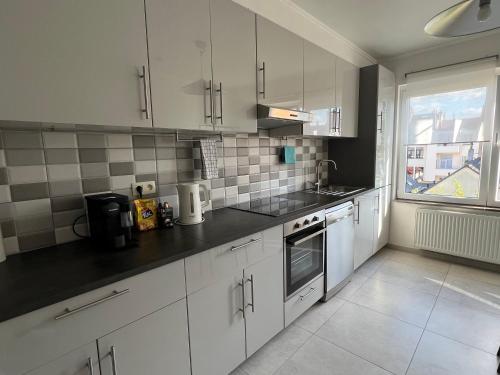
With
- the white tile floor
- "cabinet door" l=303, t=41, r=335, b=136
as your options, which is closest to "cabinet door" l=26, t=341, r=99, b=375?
the white tile floor

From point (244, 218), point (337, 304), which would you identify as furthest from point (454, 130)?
point (244, 218)

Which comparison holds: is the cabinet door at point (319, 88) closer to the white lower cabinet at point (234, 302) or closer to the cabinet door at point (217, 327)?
the white lower cabinet at point (234, 302)

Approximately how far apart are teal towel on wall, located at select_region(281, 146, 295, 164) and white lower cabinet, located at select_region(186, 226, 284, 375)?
992 millimetres

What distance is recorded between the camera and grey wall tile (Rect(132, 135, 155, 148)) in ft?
4.95

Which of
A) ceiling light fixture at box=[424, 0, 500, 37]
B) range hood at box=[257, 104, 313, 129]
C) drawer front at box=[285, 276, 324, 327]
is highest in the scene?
ceiling light fixture at box=[424, 0, 500, 37]

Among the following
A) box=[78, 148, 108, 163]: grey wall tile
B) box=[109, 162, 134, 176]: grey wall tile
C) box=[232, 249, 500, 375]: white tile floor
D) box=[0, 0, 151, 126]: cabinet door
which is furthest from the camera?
box=[232, 249, 500, 375]: white tile floor

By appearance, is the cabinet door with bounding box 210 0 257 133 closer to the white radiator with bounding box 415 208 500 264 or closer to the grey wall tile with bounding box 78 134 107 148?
the grey wall tile with bounding box 78 134 107 148

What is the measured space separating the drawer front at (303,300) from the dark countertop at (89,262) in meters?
0.65

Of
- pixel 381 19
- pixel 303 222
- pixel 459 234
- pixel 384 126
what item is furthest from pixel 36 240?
pixel 459 234

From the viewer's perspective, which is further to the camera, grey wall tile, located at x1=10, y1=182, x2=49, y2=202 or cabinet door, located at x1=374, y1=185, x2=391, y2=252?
cabinet door, located at x1=374, y1=185, x2=391, y2=252

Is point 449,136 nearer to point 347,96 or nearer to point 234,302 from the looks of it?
point 347,96

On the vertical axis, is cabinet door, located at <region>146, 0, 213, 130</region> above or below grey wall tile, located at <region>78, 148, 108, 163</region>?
above

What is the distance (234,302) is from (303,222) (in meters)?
0.73

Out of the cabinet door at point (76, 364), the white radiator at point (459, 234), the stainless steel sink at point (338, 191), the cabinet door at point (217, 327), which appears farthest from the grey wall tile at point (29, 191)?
the white radiator at point (459, 234)
